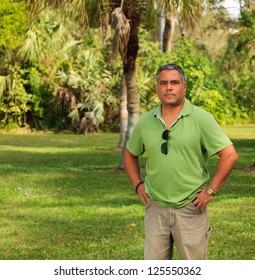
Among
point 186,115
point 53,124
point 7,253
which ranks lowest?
point 53,124

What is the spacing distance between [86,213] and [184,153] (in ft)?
24.1

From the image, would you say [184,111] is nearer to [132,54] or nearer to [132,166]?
[132,166]

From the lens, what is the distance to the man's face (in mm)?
5656

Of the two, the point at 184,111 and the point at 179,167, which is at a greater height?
the point at 184,111

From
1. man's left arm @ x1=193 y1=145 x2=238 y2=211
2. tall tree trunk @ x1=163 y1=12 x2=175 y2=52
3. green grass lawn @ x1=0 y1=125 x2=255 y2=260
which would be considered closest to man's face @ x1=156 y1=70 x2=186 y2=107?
man's left arm @ x1=193 y1=145 x2=238 y2=211

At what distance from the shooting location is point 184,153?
5621 mm

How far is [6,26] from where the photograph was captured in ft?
107

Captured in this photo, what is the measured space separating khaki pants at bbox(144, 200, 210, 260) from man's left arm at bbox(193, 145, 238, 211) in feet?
0.21

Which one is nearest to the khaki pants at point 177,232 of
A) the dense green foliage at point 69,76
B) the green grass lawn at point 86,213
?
the green grass lawn at point 86,213

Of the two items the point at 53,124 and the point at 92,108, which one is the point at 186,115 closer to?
the point at 92,108

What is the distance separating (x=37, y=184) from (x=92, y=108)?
21811 millimetres

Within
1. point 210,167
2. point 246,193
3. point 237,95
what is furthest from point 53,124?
point 246,193

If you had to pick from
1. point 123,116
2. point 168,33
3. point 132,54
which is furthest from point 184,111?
point 168,33

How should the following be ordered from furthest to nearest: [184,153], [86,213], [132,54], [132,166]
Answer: [132,54]
[86,213]
[132,166]
[184,153]
